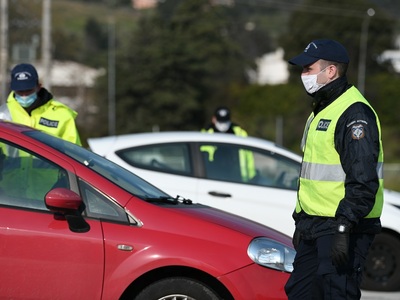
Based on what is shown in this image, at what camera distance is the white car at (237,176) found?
8.84 m

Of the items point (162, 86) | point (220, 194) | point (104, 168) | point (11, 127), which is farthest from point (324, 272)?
point (162, 86)

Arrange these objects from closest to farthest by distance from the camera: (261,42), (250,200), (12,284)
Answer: (12,284) < (250,200) < (261,42)

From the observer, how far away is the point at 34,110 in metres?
7.68

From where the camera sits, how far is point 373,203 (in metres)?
4.71

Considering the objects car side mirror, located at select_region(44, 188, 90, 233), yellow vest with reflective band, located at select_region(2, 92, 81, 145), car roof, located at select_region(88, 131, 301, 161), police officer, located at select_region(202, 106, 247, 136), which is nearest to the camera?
car side mirror, located at select_region(44, 188, 90, 233)

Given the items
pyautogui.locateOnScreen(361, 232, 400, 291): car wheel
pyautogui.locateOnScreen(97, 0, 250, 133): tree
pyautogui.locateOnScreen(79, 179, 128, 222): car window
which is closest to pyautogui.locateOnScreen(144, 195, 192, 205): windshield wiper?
pyautogui.locateOnScreen(79, 179, 128, 222): car window

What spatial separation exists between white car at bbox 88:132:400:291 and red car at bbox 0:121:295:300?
10.3 feet

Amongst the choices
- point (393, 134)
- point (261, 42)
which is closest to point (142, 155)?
point (393, 134)

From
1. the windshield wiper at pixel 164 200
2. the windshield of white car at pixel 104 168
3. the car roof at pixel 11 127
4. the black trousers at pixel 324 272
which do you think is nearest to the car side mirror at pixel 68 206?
the windshield of white car at pixel 104 168

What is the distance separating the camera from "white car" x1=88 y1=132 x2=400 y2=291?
8836 mm

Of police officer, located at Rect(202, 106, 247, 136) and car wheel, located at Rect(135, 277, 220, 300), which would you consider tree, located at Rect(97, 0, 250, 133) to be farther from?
car wheel, located at Rect(135, 277, 220, 300)

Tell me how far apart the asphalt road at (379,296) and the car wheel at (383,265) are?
0.26 ft

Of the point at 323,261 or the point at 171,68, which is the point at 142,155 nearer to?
the point at 323,261

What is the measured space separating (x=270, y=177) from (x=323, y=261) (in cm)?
438
